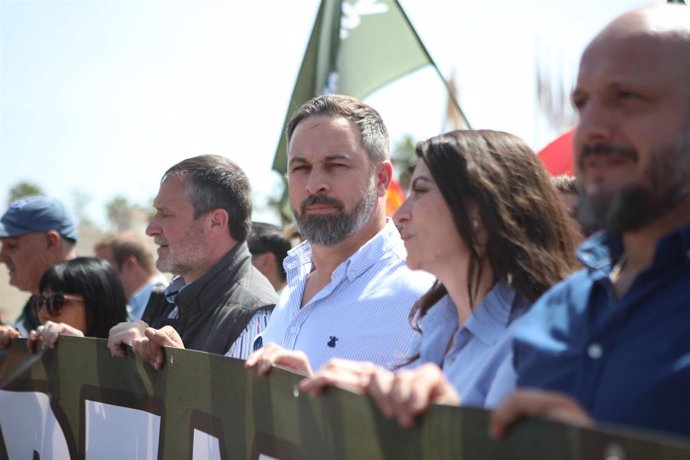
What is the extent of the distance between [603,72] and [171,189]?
3.23m

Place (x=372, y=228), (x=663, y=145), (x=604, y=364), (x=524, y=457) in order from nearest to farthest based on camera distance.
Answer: (x=524, y=457), (x=604, y=364), (x=663, y=145), (x=372, y=228)

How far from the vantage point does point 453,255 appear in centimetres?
276

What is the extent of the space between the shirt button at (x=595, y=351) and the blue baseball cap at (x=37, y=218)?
5.36m

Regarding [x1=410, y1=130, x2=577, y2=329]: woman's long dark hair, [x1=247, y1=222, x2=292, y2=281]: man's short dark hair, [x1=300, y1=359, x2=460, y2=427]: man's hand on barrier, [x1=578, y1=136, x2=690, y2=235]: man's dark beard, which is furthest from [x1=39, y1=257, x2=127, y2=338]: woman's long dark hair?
[x1=578, y1=136, x2=690, y2=235]: man's dark beard

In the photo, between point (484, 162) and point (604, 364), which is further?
point (484, 162)

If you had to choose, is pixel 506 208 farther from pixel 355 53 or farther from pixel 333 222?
pixel 355 53

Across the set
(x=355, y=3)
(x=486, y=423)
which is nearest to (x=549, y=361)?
(x=486, y=423)

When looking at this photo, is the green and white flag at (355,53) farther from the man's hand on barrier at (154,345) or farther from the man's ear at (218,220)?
the man's hand on barrier at (154,345)

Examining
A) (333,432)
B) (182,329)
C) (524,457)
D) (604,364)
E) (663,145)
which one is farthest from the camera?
(182,329)

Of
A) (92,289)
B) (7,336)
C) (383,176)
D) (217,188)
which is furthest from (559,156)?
(7,336)

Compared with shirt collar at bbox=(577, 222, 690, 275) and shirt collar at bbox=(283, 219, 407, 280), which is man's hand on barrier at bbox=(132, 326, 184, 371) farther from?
shirt collar at bbox=(577, 222, 690, 275)

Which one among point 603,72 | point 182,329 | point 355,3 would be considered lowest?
point 182,329

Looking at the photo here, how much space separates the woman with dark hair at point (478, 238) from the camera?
2.66 m

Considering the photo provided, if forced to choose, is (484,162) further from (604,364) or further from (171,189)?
(171,189)
